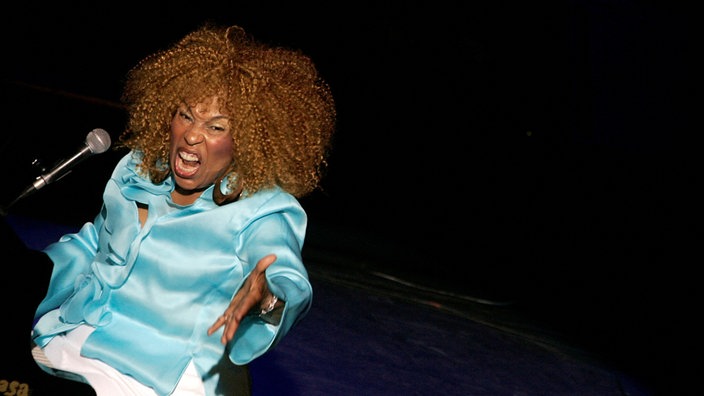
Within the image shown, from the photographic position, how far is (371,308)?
4344 millimetres

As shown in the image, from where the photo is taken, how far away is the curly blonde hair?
70.6 inches

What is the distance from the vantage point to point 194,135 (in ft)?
5.67

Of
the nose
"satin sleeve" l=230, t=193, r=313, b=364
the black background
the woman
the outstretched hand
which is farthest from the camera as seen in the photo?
the black background

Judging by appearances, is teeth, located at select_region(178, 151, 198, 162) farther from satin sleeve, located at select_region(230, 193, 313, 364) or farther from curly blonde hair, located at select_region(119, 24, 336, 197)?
satin sleeve, located at select_region(230, 193, 313, 364)

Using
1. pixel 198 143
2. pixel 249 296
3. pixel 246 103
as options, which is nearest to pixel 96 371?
pixel 249 296

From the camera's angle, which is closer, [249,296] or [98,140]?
[249,296]

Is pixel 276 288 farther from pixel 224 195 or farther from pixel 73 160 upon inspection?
pixel 73 160

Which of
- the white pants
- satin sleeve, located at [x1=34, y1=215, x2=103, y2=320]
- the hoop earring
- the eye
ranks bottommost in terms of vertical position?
the white pants

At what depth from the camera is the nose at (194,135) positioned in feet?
5.66

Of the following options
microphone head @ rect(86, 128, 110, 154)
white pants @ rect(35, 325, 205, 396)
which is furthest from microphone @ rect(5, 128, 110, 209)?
white pants @ rect(35, 325, 205, 396)

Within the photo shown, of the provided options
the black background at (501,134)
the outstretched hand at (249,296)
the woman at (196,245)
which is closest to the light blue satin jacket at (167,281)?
the woman at (196,245)

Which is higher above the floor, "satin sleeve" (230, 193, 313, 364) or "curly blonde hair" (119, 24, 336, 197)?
"curly blonde hair" (119, 24, 336, 197)

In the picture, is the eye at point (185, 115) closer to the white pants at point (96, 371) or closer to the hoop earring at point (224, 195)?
the hoop earring at point (224, 195)

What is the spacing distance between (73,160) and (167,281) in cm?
32
